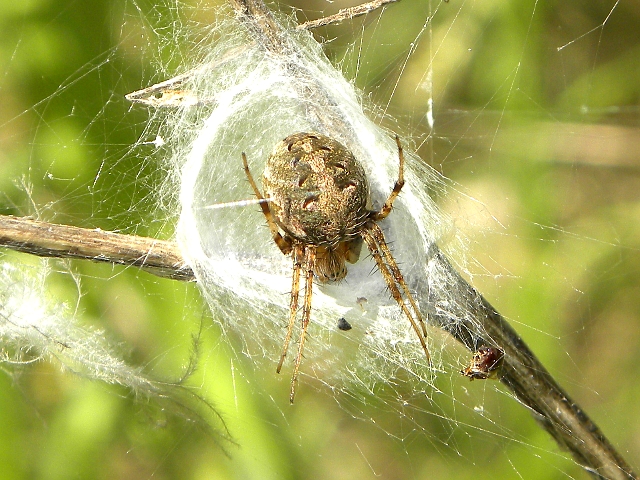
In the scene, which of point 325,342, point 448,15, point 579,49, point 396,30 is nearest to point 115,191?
point 325,342

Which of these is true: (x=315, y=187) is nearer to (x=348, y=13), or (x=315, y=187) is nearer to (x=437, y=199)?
(x=348, y=13)

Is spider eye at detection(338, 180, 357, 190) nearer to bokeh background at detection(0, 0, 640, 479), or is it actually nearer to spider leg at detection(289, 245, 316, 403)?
spider leg at detection(289, 245, 316, 403)

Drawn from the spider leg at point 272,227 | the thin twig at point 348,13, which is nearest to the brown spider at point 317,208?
the spider leg at point 272,227

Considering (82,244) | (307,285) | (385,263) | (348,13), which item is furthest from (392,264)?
(82,244)

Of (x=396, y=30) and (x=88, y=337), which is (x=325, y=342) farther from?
(x=396, y=30)

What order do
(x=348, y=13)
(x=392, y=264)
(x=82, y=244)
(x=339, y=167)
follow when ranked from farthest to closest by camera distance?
(x=392, y=264) < (x=339, y=167) < (x=348, y=13) < (x=82, y=244)

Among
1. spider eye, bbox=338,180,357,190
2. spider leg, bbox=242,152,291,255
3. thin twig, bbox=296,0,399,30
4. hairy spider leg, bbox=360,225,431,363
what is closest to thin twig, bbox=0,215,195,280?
spider leg, bbox=242,152,291,255
